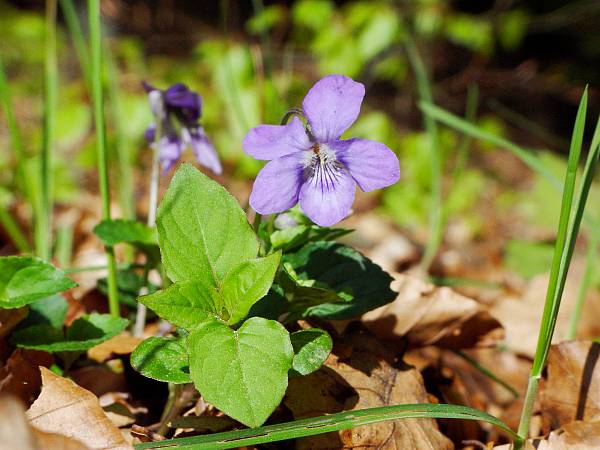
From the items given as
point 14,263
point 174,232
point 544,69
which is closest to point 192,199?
point 174,232

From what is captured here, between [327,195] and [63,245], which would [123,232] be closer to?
[327,195]

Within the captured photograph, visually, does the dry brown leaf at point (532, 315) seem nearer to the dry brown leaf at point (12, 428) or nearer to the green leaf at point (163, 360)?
the green leaf at point (163, 360)

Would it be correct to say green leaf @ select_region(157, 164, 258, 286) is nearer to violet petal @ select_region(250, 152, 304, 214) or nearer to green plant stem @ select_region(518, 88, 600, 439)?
violet petal @ select_region(250, 152, 304, 214)

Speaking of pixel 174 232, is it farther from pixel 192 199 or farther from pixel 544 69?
pixel 544 69

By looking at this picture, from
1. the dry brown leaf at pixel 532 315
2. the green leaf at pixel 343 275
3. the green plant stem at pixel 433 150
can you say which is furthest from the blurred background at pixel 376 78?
the green leaf at pixel 343 275

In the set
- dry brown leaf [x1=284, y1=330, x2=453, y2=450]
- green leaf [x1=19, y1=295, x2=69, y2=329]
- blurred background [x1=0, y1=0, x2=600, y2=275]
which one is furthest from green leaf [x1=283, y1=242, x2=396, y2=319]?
blurred background [x1=0, y1=0, x2=600, y2=275]

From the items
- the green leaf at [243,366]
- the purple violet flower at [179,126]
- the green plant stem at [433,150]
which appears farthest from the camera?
the green plant stem at [433,150]
